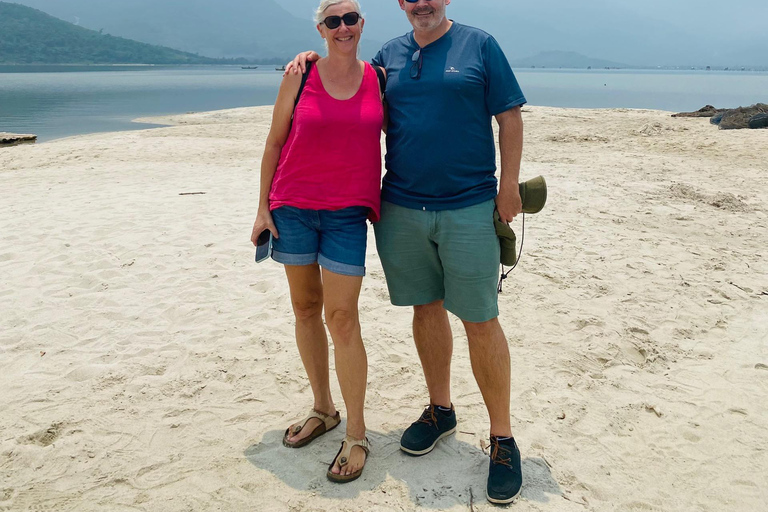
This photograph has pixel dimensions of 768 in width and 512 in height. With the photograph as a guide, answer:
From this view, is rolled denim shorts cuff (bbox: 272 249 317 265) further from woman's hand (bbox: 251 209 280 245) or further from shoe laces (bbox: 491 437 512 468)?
shoe laces (bbox: 491 437 512 468)

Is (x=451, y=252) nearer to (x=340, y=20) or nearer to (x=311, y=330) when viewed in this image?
(x=311, y=330)

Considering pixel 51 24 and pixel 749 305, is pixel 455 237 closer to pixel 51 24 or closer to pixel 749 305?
pixel 749 305

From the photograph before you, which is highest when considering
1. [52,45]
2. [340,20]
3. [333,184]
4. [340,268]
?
[52,45]

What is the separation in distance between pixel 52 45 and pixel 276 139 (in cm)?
20779

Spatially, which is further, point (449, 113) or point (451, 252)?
point (451, 252)

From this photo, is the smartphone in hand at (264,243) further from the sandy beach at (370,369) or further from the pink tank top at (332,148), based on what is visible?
the sandy beach at (370,369)

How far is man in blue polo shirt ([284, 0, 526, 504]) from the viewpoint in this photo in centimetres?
275

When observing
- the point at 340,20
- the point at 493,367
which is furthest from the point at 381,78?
the point at 493,367

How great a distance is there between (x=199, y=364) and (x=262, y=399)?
64 centimetres

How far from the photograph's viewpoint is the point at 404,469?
3.07 meters

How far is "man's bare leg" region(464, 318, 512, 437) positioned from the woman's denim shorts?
676mm

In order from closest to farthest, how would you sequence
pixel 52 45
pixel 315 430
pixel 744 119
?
pixel 315 430, pixel 744 119, pixel 52 45

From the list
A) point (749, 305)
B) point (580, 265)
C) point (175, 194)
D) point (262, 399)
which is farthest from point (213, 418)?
point (175, 194)

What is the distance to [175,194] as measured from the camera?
8430mm
